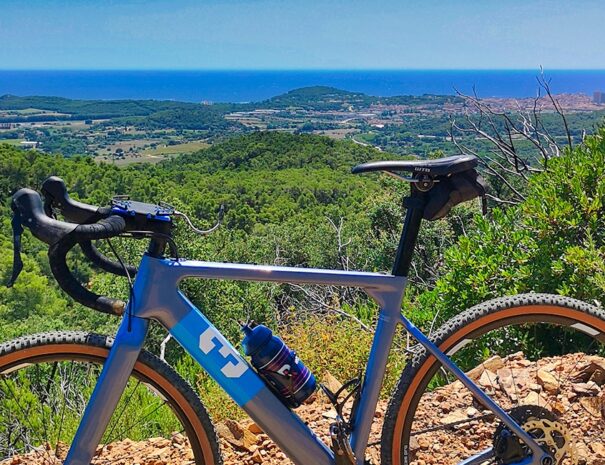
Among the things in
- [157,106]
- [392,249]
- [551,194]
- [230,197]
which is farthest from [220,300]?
[157,106]

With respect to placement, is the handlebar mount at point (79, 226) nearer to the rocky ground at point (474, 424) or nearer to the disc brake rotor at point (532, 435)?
the rocky ground at point (474, 424)

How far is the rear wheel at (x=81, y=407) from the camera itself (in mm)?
1594

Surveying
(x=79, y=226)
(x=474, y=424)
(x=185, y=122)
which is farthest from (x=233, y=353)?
(x=185, y=122)

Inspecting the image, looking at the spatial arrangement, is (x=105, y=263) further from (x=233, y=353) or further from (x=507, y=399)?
(x=507, y=399)

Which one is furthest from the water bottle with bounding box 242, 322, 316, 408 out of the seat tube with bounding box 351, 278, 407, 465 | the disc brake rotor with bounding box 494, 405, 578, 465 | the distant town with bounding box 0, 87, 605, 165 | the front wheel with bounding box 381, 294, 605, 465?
the distant town with bounding box 0, 87, 605, 165

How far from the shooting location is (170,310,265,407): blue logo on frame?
165 centimetres

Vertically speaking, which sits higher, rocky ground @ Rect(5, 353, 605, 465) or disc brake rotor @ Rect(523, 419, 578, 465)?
disc brake rotor @ Rect(523, 419, 578, 465)

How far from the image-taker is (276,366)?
172 cm

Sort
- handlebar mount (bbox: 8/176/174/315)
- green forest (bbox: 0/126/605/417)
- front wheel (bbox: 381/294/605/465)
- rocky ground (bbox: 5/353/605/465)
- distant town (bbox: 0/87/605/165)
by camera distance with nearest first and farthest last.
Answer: handlebar mount (bbox: 8/176/174/315)
front wheel (bbox: 381/294/605/465)
rocky ground (bbox: 5/353/605/465)
green forest (bbox: 0/126/605/417)
distant town (bbox: 0/87/605/165)

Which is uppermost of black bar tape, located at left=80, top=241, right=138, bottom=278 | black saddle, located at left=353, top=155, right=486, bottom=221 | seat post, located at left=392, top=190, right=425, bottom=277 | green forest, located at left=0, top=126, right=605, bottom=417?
black saddle, located at left=353, top=155, right=486, bottom=221

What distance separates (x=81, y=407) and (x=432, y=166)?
151 centimetres

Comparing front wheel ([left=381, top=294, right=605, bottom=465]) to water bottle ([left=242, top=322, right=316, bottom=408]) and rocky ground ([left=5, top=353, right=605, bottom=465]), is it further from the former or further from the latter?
water bottle ([left=242, top=322, right=316, bottom=408])

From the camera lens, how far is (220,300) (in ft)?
34.4

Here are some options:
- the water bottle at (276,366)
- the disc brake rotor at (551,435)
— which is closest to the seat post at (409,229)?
the water bottle at (276,366)
